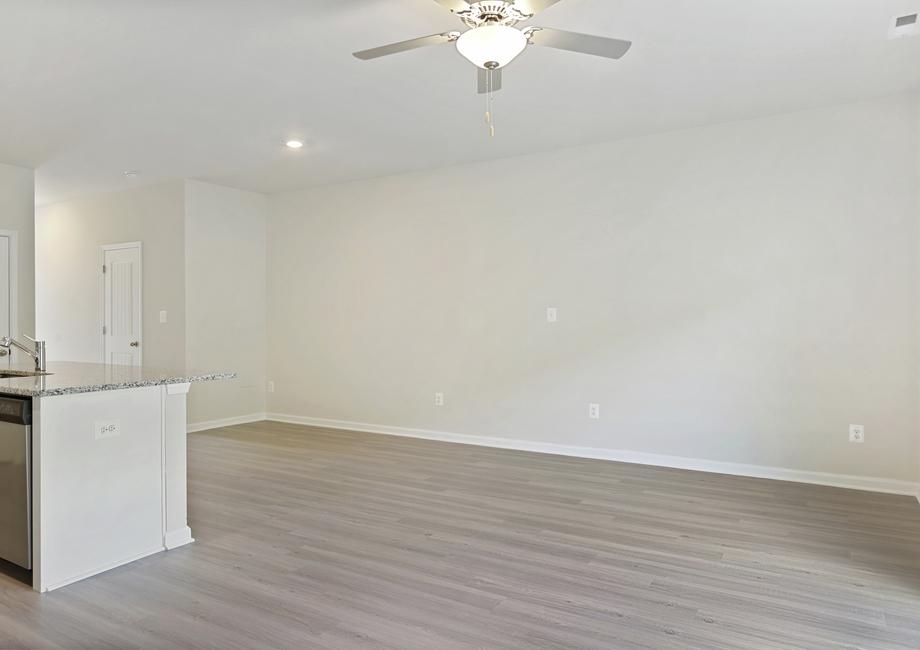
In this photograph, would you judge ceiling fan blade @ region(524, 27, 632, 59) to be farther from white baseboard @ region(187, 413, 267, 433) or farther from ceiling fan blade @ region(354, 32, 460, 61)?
white baseboard @ region(187, 413, 267, 433)

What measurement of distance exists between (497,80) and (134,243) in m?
5.02

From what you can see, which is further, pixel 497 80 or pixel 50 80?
pixel 50 80

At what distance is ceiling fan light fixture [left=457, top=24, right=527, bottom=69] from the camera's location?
7.79ft

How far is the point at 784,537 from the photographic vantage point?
3189 millimetres

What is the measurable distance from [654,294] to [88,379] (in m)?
3.76

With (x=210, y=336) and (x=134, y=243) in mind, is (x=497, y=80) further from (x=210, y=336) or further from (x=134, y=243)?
(x=134, y=243)

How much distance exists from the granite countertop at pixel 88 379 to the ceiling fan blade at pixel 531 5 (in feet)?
6.92

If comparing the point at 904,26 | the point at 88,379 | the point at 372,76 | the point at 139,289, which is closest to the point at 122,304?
the point at 139,289

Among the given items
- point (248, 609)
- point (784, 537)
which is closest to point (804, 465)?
point (784, 537)

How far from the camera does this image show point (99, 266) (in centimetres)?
690

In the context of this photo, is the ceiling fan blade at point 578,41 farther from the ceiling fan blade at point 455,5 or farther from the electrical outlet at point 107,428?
the electrical outlet at point 107,428

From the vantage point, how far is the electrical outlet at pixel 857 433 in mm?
4055

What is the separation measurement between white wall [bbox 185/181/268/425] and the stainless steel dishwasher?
3465 mm

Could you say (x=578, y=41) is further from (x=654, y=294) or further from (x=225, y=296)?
(x=225, y=296)
